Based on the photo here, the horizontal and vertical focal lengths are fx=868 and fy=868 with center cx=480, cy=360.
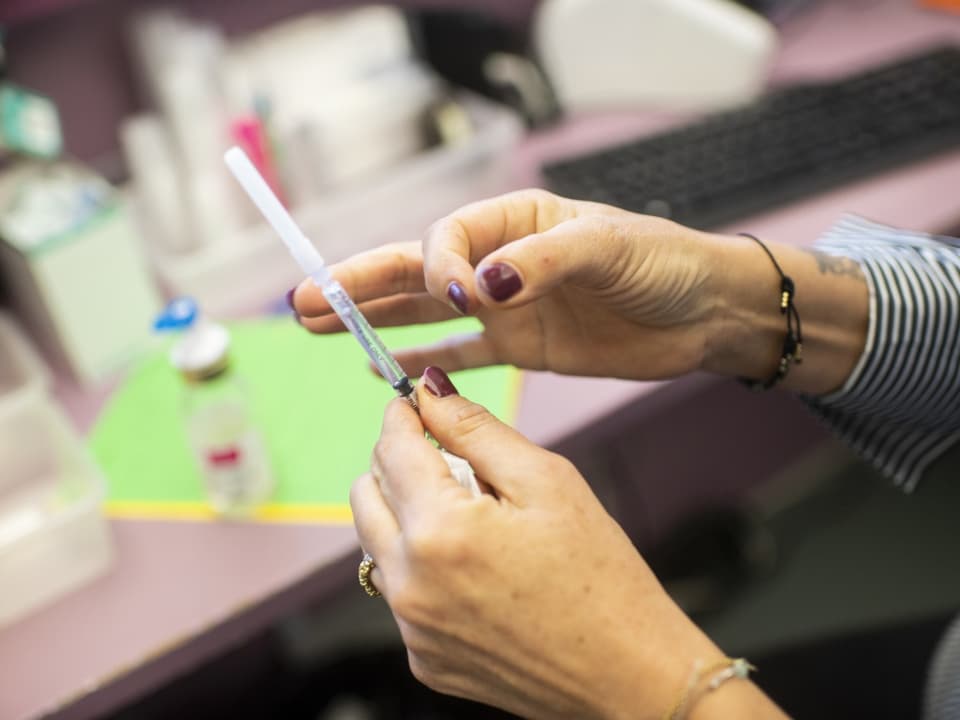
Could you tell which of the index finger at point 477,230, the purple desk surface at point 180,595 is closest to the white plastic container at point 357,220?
the purple desk surface at point 180,595

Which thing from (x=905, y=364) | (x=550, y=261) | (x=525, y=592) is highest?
(x=550, y=261)

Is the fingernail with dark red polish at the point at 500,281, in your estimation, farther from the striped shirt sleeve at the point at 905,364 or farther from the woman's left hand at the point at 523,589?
the striped shirt sleeve at the point at 905,364

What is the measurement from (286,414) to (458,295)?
1.11 ft

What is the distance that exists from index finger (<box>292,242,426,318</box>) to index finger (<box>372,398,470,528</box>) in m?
0.14

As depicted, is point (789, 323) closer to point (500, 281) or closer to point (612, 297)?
point (612, 297)

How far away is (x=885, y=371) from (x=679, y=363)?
0.17 m

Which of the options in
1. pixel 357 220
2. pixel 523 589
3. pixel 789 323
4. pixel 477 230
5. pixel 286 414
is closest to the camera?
pixel 523 589

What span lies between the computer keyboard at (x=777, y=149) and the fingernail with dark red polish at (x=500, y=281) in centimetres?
43

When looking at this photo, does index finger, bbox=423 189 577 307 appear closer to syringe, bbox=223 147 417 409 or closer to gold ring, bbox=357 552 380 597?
syringe, bbox=223 147 417 409

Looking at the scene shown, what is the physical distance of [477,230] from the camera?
59cm

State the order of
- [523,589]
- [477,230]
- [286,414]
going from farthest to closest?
[286,414], [477,230], [523,589]

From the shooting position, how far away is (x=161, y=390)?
0.85m

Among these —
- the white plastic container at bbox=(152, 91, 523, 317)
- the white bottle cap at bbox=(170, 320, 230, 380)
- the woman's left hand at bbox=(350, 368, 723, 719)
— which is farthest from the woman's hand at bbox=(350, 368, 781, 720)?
the white plastic container at bbox=(152, 91, 523, 317)

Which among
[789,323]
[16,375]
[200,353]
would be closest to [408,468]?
[200,353]
